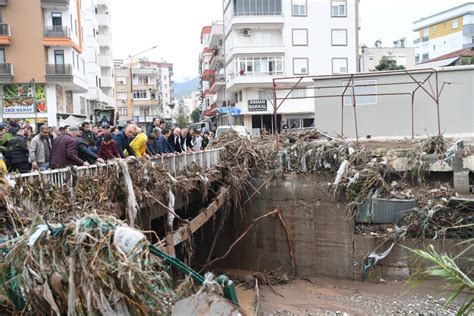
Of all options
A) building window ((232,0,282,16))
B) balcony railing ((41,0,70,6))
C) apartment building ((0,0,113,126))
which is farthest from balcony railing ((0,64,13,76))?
building window ((232,0,282,16))

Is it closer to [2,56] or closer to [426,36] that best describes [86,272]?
[2,56]

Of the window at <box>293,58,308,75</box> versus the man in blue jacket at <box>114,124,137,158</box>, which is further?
the window at <box>293,58,308,75</box>

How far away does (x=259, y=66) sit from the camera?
1766 inches

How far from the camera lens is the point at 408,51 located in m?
65.3

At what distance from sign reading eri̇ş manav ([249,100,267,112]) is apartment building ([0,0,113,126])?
1592 cm

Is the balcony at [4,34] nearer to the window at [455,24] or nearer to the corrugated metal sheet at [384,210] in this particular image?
the corrugated metal sheet at [384,210]

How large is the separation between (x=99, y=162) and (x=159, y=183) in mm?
1615

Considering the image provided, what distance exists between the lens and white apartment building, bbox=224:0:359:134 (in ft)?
146

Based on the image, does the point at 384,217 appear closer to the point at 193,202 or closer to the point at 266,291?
the point at 266,291

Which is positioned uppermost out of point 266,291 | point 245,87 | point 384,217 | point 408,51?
point 408,51

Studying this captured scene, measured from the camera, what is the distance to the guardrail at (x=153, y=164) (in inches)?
240

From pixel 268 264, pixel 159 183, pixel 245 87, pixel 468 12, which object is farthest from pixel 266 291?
pixel 468 12

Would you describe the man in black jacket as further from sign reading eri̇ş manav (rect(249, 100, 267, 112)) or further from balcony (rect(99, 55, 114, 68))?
balcony (rect(99, 55, 114, 68))

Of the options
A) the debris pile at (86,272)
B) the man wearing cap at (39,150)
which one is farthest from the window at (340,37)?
the debris pile at (86,272)
